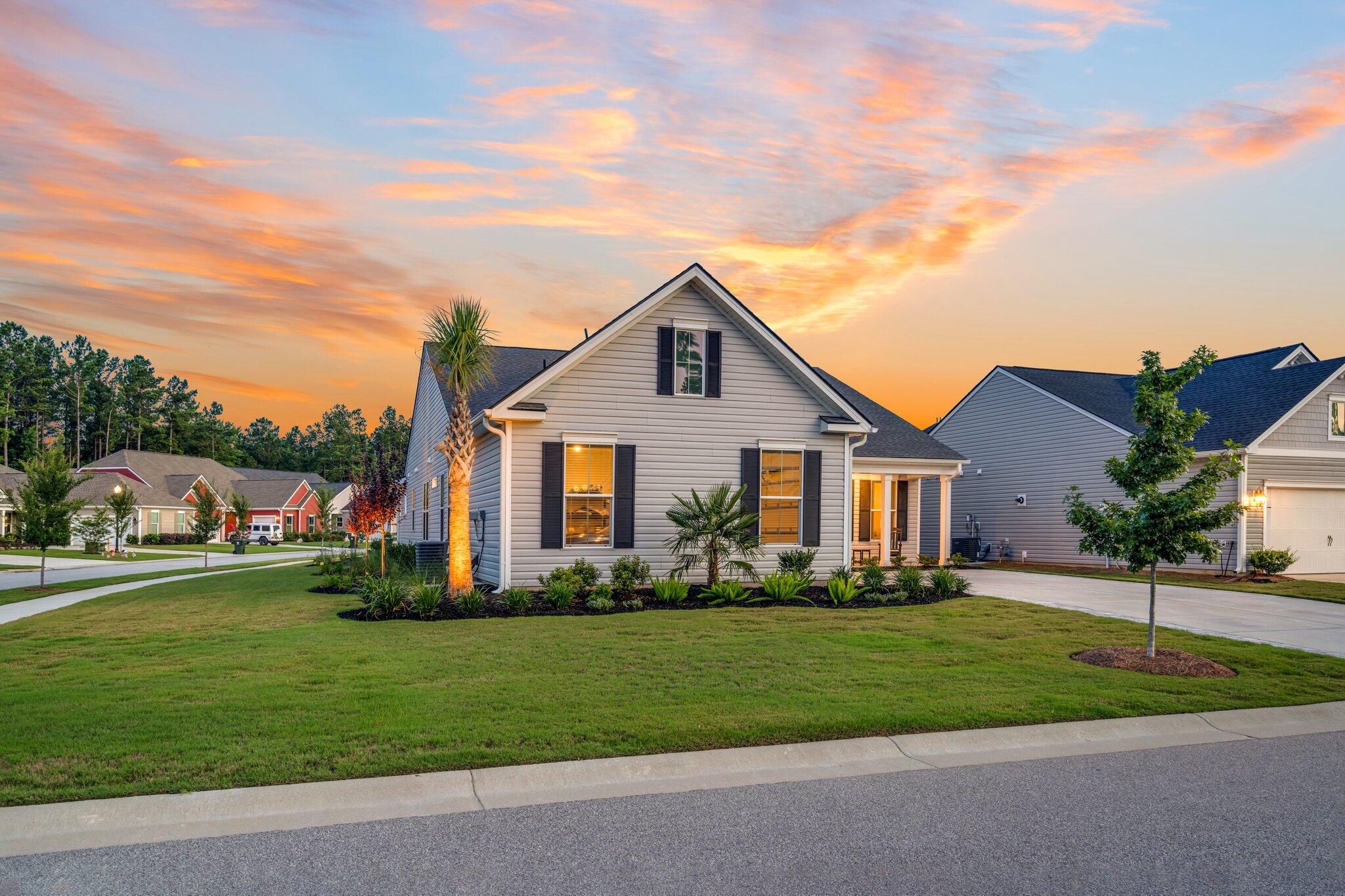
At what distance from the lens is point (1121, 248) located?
65.1 feet

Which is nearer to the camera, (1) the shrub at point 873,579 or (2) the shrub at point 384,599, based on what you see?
(2) the shrub at point 384,599

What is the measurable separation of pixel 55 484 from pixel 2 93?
35.9 feet

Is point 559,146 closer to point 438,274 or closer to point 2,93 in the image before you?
point 438,274

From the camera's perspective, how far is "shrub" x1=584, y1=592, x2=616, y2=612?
1416cm

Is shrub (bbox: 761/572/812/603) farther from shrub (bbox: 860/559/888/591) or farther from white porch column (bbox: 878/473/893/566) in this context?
white porch column (bbox: 878/473/893/566)

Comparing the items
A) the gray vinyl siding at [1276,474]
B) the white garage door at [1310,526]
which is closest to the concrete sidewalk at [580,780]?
the gray vinyl siding at [1276,474]

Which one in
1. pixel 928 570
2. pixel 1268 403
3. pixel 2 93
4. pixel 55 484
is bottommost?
pixel 928 570

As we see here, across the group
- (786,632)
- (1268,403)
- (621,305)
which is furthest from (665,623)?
(1268,403)

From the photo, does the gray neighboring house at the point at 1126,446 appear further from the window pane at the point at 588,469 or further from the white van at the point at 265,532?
the white van at the point at 265,532

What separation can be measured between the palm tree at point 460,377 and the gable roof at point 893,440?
29.5ft

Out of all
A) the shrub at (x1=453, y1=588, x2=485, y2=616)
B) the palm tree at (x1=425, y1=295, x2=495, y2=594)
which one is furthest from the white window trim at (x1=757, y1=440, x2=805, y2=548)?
the shrub at (x1=453, y1=588, x2=485, y2=616)

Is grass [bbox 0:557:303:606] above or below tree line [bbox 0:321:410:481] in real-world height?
below

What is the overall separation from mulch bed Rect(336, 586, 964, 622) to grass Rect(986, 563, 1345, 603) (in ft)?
15.9

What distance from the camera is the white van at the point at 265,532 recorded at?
68500 millimetres
